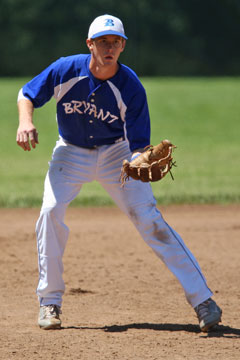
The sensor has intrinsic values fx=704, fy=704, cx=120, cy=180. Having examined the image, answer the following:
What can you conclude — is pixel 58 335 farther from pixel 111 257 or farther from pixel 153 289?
pixel 111 257

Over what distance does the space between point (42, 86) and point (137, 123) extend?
0.64m

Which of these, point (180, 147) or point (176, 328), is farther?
point (180, 147)

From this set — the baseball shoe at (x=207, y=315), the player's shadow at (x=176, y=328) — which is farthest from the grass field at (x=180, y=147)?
the baseball shoe at (x=207, y=315)

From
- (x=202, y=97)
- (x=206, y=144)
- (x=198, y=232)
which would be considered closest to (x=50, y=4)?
(x=202, y=97)

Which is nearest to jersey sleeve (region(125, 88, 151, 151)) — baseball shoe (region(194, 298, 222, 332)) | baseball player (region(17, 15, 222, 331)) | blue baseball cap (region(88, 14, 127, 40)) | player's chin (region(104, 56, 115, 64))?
baseball player (region(17, 15, 222, 331))

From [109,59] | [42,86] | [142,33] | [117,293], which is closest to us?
[109,59]

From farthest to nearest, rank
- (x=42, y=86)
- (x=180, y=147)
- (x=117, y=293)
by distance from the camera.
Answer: (x=180, y=147) → (x=117, y=293) → (x=42, y=86)

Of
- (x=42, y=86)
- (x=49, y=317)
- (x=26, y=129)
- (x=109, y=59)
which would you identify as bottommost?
(x=49, y=317)

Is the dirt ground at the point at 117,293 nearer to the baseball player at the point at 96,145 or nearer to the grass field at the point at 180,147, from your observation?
the baseball player at the point at 96,145

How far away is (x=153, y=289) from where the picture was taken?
5523mm

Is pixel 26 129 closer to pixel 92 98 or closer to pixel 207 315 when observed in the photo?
pixel 92 98

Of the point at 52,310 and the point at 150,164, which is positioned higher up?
the point at 150,164

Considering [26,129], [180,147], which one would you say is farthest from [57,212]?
[180,147]

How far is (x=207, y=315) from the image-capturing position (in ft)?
14.4
